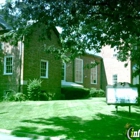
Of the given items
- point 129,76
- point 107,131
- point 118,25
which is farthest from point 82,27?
point 129,76

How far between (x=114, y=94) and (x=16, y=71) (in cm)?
1079

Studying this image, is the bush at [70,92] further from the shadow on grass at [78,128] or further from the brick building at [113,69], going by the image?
the shadow on grass at [78,128]

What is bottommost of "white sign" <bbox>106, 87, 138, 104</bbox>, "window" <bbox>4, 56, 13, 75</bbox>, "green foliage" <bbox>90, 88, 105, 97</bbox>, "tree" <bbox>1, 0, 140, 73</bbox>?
"green foliage" <bbox>90, 88, 105, 97</bbox>

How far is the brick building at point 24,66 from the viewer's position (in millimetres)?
22703

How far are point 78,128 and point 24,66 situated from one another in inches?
522

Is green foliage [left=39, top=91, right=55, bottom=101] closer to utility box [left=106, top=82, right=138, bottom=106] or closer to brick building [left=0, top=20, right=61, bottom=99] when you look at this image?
brick building [left=0, top=20, right=61, bottom=99]

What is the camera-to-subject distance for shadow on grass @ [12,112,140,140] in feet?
30.0

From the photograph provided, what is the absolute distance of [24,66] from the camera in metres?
22.7

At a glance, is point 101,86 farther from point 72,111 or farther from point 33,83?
point 72,111

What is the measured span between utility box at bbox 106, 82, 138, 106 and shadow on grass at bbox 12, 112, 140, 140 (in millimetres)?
1763

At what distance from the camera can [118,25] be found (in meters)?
11.1

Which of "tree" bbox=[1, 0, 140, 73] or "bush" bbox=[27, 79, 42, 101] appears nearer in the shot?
"tree" bbox=[1, 0, 140, 73]

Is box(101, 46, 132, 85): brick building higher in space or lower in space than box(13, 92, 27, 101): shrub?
higher

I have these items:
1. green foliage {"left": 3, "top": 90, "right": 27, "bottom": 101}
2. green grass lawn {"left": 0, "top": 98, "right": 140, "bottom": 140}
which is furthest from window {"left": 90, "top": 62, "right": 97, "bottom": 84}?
green grass lawn {"left": 0, "top": 98, "right": 140, "bottom": 140}
